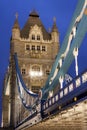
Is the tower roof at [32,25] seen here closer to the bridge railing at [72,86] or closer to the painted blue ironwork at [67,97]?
the painted blue ironwork at [67,97]

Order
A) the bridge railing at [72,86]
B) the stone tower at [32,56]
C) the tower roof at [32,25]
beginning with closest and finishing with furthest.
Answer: the bridge railing at [72,86], the stone tower at [32,56], the tower roof at [32,25]

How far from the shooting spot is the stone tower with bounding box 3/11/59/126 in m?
62.6

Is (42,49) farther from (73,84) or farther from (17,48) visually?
(73,84)

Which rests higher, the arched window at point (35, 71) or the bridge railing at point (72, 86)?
the arched window at point (35, 71)

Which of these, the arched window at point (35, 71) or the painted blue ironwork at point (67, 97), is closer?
the painted blue ironwork at point (67, 97)

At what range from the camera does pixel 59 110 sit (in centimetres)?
2242

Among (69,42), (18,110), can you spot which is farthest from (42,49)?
(69,42)

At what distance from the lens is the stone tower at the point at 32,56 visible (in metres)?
62.6

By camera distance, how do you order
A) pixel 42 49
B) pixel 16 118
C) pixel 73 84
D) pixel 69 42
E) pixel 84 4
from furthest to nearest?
1. pixel 42 49
2. pixel 16 118
3. pixel 69 42
4. pixel 84 4
5. pixel 73 84

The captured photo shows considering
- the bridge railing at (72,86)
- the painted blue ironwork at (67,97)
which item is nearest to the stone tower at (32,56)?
the painted blue ironwork at (67,97)

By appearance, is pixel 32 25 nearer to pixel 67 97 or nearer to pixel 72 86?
pixel 67 97

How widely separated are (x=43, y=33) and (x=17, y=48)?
6549 mm

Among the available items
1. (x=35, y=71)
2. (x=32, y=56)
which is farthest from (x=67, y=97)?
(x=32, y=56)

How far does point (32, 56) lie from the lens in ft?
213
